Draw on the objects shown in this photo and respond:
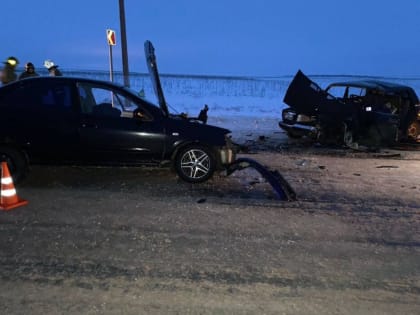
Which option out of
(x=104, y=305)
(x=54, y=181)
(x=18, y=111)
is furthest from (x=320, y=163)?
(x=104, y=305)

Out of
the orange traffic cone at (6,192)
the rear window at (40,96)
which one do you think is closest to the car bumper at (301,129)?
the rear window at (40,96)

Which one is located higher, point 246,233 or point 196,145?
point 196,145

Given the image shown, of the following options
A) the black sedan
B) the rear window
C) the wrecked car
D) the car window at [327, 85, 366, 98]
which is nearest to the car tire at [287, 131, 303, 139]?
the wrecked car

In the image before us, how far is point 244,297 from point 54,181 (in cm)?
438

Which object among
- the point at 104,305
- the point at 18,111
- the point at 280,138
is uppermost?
the point at 18,111

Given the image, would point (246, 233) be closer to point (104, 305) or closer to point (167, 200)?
point (167, 200)

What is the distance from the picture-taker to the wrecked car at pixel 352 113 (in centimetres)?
1141

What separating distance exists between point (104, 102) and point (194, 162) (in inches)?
67.2

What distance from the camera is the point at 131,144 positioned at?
6816 mm

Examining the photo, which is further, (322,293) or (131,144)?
(131,144)

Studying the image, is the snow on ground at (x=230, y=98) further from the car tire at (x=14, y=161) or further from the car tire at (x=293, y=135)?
the car tire at (x=14, y=161)

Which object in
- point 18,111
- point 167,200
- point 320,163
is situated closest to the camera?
point 167,200

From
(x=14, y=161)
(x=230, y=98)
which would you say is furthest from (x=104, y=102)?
(x=230, y=98)

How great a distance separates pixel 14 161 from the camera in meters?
6.55
